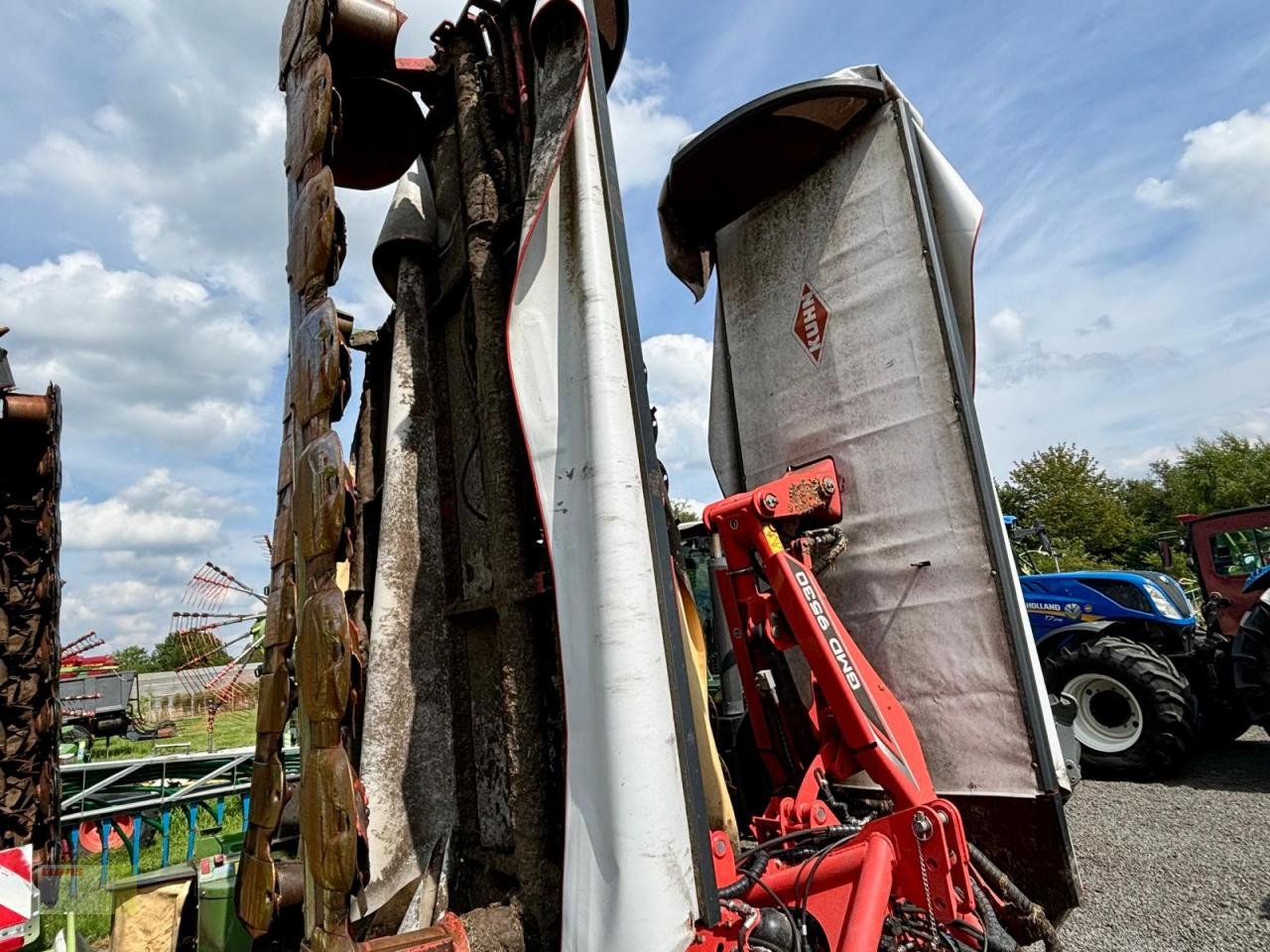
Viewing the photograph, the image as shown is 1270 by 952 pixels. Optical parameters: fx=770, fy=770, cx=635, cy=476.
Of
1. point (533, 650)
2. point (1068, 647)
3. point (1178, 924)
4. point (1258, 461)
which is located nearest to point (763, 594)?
point (533, 650)

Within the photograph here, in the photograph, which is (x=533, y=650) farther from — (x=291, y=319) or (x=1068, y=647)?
(x=1068, y=647)

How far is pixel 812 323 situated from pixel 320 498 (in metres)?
2.28

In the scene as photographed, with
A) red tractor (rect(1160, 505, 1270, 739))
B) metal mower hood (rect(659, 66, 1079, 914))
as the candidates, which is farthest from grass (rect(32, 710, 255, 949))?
red tractor (rect(1160, 505, 1270, 739))

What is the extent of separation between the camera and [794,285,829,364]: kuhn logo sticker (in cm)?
314

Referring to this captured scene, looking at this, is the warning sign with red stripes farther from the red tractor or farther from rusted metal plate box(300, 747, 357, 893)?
the red tractor

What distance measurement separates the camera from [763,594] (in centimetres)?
284

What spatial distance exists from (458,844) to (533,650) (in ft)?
1.99

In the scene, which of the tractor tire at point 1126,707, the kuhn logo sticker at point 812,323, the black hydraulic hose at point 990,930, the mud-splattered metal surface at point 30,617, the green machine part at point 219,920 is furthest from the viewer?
the tractor tire at point 1126,707

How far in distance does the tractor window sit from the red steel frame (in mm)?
8078

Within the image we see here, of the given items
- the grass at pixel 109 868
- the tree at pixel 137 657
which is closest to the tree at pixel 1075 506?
the grass at pixel 109 868

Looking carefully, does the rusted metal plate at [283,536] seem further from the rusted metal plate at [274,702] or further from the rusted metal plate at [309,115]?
the rusted metal plate at [309,115]

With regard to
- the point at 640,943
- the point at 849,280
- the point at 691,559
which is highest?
the point at 849,280

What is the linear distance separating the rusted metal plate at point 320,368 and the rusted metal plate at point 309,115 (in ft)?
1.40

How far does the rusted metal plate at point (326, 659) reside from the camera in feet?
4.44
